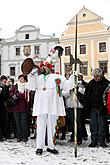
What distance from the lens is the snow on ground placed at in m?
5.09

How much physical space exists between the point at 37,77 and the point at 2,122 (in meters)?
2.11

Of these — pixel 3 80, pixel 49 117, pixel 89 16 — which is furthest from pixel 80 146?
pixel 89 16

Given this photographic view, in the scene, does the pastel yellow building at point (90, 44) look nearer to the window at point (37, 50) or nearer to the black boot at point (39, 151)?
the window at point (37, 50)

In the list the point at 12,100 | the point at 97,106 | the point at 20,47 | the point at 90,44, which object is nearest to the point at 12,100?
the point at 12,100

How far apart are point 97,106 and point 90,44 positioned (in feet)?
94.5

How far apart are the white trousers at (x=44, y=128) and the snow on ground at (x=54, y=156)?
0.64 feet

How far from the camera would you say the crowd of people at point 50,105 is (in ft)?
19.2

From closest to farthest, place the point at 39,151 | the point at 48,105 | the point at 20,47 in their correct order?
the point at 39,151, the point at 48,105, the point at 20,47

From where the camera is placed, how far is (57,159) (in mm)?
5316

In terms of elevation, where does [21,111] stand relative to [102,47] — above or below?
below

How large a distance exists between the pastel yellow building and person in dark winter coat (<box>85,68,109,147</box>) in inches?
1056

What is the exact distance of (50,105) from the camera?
19.2 ft

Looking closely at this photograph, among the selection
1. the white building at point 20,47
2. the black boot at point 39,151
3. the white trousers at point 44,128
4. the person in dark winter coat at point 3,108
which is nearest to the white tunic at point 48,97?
the white trousers at point 44,128

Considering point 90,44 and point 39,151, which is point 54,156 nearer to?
point 39,151
